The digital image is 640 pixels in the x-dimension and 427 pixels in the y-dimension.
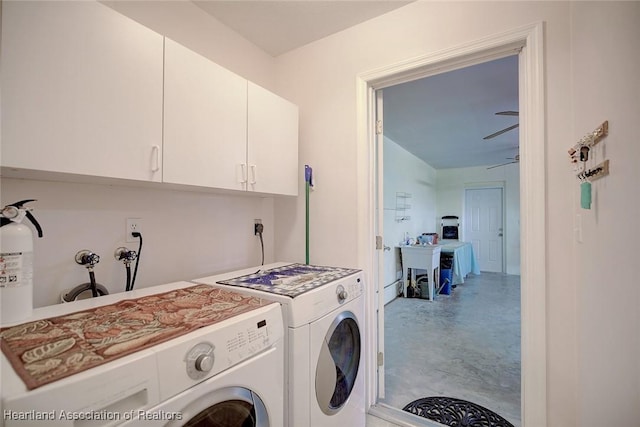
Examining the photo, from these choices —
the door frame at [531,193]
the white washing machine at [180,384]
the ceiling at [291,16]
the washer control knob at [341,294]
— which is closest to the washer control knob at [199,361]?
the white washing machine at [180,384]

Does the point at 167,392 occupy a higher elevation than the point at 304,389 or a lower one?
higher

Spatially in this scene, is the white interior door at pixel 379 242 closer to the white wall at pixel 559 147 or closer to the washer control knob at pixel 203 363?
the white wall at pixel 559 147

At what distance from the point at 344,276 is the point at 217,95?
1160 millimetres

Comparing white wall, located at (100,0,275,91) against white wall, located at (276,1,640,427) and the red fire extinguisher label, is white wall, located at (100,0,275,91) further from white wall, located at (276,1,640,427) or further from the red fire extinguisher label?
the red fire extinguisher label

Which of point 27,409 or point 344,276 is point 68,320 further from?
point 344,276

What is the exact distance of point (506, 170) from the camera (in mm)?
6344

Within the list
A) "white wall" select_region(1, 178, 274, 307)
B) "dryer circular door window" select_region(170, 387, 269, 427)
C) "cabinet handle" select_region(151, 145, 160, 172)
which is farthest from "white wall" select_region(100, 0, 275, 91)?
"dryer circular door window" select_region(170, 387, 269, 427)

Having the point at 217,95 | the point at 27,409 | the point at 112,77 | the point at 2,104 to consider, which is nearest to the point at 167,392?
the point at 27,409

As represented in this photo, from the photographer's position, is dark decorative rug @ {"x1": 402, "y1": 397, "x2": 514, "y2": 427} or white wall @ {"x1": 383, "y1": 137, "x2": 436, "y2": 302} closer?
dark decorative rug @ {"x1": 402, "y1": 397, "x2": 514, "y2": 427}

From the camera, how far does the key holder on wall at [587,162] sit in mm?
1022

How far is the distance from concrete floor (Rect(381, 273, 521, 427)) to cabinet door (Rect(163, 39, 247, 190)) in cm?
186

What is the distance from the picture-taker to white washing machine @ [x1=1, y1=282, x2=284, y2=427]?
56 cm

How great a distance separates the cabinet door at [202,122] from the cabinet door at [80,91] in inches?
2.2

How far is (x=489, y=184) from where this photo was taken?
21.4 feet
